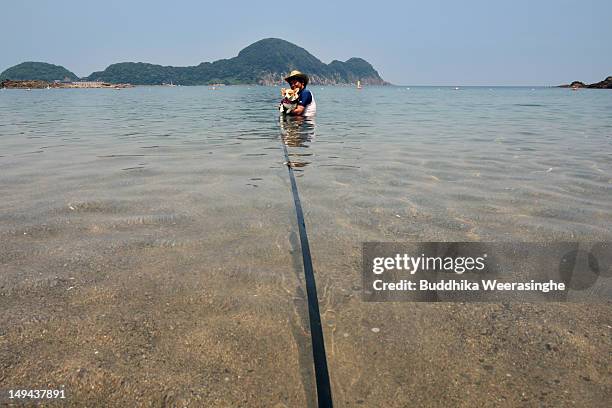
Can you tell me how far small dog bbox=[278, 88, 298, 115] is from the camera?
15984 mm

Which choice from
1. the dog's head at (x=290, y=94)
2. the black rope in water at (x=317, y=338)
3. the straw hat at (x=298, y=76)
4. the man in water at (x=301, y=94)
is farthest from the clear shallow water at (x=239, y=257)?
the dog's head at (x=290, y=94)

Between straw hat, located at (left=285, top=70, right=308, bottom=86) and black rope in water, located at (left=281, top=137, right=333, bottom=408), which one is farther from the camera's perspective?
straw hat, located at (left=285, top=70, right=308, bottom=86)

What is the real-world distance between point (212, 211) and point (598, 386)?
4.10 metres

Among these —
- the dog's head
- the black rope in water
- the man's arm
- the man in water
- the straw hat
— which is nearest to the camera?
the black rope in water

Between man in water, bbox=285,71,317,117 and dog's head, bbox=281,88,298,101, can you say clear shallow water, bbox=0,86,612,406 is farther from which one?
dog's head, bbox=281,88,298,101

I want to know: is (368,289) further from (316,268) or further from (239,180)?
(239,180)

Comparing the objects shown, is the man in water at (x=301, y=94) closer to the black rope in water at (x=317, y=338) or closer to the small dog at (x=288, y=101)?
the small dog at (x=288, y=101)

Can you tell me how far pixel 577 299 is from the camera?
283 cm

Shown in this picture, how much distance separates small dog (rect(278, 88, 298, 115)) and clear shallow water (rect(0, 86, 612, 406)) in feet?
28.5

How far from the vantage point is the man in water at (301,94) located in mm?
14898

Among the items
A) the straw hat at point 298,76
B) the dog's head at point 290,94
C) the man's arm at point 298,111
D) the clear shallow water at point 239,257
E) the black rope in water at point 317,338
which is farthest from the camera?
the man's arm at point 298,111

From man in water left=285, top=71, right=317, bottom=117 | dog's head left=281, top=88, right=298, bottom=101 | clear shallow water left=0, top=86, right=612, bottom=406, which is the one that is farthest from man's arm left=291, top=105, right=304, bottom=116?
clear shallow water left=0, top=86, right=612, bottom=406

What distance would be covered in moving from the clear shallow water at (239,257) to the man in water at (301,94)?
312 inches

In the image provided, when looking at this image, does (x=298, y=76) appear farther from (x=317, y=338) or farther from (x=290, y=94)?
(x=317, y=338)
